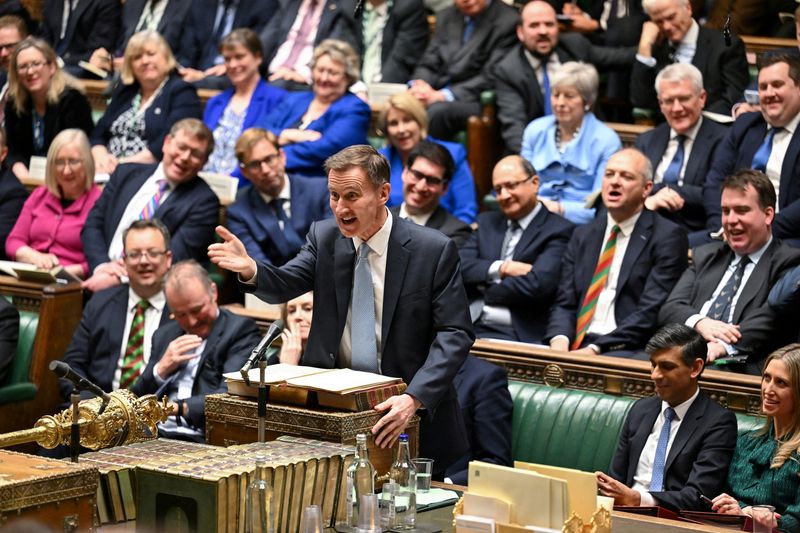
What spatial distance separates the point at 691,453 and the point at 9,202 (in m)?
4.13

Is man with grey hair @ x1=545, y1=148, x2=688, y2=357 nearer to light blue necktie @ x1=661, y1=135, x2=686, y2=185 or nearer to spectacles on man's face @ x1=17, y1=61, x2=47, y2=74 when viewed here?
light blue necktie @ x1=661, y1=135, x2=686, y2=185

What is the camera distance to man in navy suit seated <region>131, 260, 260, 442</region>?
17.1ft

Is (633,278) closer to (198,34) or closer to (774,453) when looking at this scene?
(774,453)

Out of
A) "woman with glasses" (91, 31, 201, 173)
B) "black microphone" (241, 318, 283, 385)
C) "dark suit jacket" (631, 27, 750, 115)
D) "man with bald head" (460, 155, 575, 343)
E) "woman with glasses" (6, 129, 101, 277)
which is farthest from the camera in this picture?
"woman with glasses" (91, 31, 201, 173)

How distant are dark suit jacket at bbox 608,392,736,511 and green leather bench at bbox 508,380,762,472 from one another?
10.2 inches

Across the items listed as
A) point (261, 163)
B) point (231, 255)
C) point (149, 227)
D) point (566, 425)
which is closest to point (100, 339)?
point (149, 227)

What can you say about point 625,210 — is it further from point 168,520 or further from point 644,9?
point 168,520

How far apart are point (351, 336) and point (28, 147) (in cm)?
435

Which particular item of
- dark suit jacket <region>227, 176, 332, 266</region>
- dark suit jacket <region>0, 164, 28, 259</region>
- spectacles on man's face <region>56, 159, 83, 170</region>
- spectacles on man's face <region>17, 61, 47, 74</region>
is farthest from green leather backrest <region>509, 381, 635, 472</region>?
spectacles on man's face <region>17, 61, 47, 74</region>

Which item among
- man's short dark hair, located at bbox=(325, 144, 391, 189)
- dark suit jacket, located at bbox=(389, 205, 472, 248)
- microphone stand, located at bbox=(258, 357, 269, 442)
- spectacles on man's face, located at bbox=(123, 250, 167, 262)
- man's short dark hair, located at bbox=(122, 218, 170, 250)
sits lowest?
microphone stand, located at bbox=(258, 357, 269, 442)

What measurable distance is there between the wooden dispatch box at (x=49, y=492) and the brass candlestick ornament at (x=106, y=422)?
7.6 inches

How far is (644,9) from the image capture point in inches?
280

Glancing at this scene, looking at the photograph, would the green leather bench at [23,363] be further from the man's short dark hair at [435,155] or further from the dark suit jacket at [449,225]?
the man's short dark hair at [435,155]

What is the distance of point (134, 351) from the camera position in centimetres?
566
